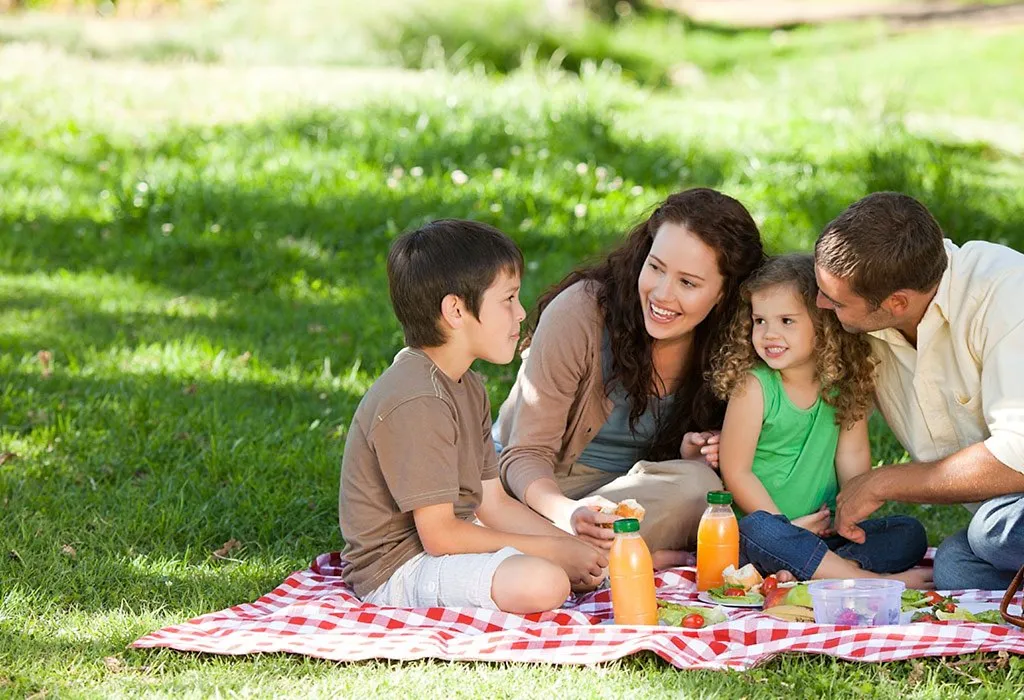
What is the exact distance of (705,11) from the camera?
23.1 metres

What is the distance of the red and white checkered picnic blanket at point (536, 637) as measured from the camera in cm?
296

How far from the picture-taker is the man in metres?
3.33

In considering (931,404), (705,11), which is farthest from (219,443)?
(705,11)

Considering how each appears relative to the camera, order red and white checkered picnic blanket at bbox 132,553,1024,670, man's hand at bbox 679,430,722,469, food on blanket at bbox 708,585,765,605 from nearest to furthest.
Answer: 1. red and white checkered picnic blanket at bbox 132,553,1024,670
2. food on blanket at bbox 708,585,765,605
3. man's hand at bbox 679,430,722,469

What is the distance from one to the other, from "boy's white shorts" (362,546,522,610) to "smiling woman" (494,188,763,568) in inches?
13.4

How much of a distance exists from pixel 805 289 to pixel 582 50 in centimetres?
1046

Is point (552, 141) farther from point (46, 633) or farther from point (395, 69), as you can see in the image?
point (46, 633)

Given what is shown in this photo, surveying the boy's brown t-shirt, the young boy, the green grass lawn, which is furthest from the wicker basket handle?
the boy's brown t-shirt

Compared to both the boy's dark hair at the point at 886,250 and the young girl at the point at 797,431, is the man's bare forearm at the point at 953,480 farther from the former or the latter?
the boy's dark hair at the point at 886,250

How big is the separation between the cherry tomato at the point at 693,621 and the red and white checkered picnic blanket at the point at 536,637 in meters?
0.06

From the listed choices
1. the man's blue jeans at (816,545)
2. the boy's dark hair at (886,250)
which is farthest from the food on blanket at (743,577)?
the boy's dark hair at (886,250)

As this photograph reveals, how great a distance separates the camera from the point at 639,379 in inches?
150

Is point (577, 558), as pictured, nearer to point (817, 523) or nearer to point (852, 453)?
point (817, 523)

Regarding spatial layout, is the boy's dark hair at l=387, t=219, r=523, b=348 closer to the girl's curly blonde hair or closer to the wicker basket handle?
the girl's curly blonde hair
